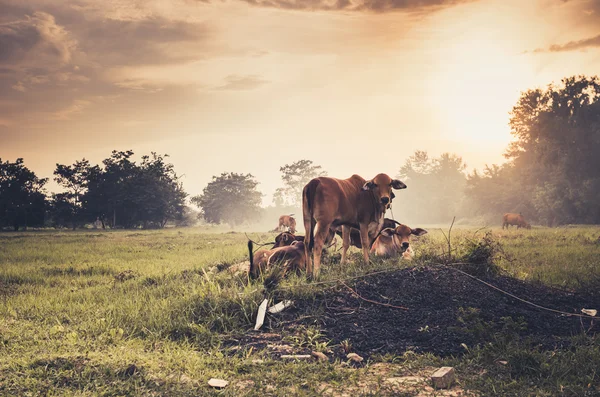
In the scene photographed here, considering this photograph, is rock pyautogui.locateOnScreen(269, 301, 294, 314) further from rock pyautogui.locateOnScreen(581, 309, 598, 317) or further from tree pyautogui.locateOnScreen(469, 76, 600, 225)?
tree pyautogui.locateOnScreen(469, 76, 600, 225)

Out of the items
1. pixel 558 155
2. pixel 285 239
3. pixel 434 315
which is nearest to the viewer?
pixel 434 315

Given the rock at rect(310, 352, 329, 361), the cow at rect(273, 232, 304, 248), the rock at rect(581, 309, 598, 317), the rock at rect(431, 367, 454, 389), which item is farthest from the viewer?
the cow at rect(273, 232, 304, 248)

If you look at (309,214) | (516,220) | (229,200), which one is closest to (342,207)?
(309,214)

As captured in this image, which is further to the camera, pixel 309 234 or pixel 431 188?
pixel 431 188

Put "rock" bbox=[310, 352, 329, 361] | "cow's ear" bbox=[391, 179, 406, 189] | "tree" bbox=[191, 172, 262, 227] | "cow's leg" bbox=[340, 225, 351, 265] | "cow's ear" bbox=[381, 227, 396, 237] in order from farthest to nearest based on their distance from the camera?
"tree" bbox=[191, 172, 262, 227] → "cow's ear" bbox=[381, 227, 396, 237] → "cow's leg" bbox=[340, 225, 351, 265] → "cow's ear" bbox=[391, 179, 406, 189] → "rock" bbox=[310, 352, 329, 361]

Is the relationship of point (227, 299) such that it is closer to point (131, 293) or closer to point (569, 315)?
point (131, 293)

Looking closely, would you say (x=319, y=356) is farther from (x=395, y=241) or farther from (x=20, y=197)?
(x=20, y=197)

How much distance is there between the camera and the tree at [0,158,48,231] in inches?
1634

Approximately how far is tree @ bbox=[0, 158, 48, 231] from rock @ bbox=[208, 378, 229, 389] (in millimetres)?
44034

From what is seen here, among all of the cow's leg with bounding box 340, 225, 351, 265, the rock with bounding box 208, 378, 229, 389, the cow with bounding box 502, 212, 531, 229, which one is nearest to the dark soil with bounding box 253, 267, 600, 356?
the rock with bounding box 208, 378, 229, 389

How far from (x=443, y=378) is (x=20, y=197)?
155ft

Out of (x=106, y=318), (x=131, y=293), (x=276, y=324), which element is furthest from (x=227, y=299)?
(x=131, y=293)

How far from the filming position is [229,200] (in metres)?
72.2

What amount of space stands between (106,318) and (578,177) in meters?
41.6
